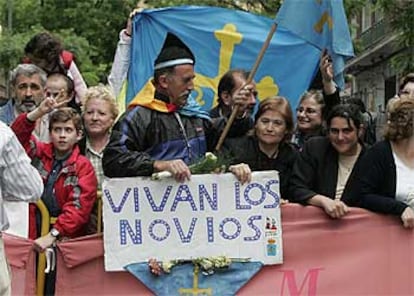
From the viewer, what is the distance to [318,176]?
604cm

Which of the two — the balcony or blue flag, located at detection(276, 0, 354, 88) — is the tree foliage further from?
the balcony

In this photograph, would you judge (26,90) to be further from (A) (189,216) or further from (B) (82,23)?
(B) (82,23)

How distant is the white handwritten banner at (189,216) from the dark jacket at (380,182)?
0.55m

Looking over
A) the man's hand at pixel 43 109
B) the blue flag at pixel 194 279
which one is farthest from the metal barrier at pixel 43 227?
the man's hand at pixel 43 109

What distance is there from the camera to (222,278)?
5.86m

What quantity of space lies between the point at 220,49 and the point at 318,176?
3.97 m

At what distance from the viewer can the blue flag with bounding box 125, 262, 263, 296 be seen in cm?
582

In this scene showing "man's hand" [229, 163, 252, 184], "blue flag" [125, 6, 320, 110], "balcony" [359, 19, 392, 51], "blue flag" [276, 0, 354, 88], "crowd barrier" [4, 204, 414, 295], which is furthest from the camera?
"balcony" [359, 19, 392, 51]

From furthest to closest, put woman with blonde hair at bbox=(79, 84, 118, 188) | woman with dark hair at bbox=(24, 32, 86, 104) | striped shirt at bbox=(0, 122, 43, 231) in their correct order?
woman with dark hair at bbox=(24, 32, 86, 104), woman with blonde hair at bbox=(79, 84, 118, 188), striped shirt at bbox=(0, 122, 43, 231)

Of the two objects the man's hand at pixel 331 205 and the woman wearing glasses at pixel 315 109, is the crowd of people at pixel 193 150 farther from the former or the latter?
the woman wearing glasses at pixel 315 109

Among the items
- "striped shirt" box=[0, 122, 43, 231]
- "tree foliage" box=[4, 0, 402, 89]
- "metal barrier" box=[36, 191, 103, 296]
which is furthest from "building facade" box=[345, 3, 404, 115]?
"striped shirt" box=[0, 122, 43, 231]

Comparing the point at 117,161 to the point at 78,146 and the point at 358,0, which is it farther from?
the point at 358,0

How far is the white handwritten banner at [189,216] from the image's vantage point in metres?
5.71

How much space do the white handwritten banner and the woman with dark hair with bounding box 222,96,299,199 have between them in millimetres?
413
